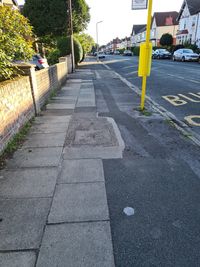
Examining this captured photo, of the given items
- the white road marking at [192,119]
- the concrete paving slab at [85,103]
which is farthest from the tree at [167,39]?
the white road marking at [192,119]

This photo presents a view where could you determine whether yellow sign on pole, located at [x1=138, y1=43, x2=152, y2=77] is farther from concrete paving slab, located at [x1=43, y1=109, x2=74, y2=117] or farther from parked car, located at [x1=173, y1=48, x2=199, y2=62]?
parked car, located at [x1=173, y1=48, x2=199, y2=62]

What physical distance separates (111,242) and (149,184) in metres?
1.31

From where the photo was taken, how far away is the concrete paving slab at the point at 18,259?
2.27 metres

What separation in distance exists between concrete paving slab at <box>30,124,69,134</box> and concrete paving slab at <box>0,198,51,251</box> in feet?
9.36

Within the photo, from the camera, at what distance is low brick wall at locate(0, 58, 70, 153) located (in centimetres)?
471

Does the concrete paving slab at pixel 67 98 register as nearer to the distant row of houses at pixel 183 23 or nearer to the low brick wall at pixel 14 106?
the low brick wall at pixel 14 106

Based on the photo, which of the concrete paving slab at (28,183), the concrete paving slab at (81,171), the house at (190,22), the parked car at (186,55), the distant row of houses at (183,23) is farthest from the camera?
the distant row of houses at (183,23)

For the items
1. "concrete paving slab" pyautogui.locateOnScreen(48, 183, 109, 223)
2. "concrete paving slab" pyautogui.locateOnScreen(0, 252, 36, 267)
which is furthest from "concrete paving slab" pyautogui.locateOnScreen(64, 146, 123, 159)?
"concrete paving slab" pyautogui.locateOnScreen(0, 252, 36, 267)

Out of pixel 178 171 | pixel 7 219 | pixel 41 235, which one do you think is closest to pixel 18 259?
pixel 41 235

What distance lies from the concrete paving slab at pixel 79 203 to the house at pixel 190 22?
1799 inches

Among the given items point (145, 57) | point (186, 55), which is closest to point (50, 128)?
point (145, 57)

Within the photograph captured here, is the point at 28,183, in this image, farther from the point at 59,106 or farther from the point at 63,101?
the point at 63,101

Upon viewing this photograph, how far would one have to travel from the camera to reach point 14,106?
5.35m

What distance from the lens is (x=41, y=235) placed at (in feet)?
8.61
